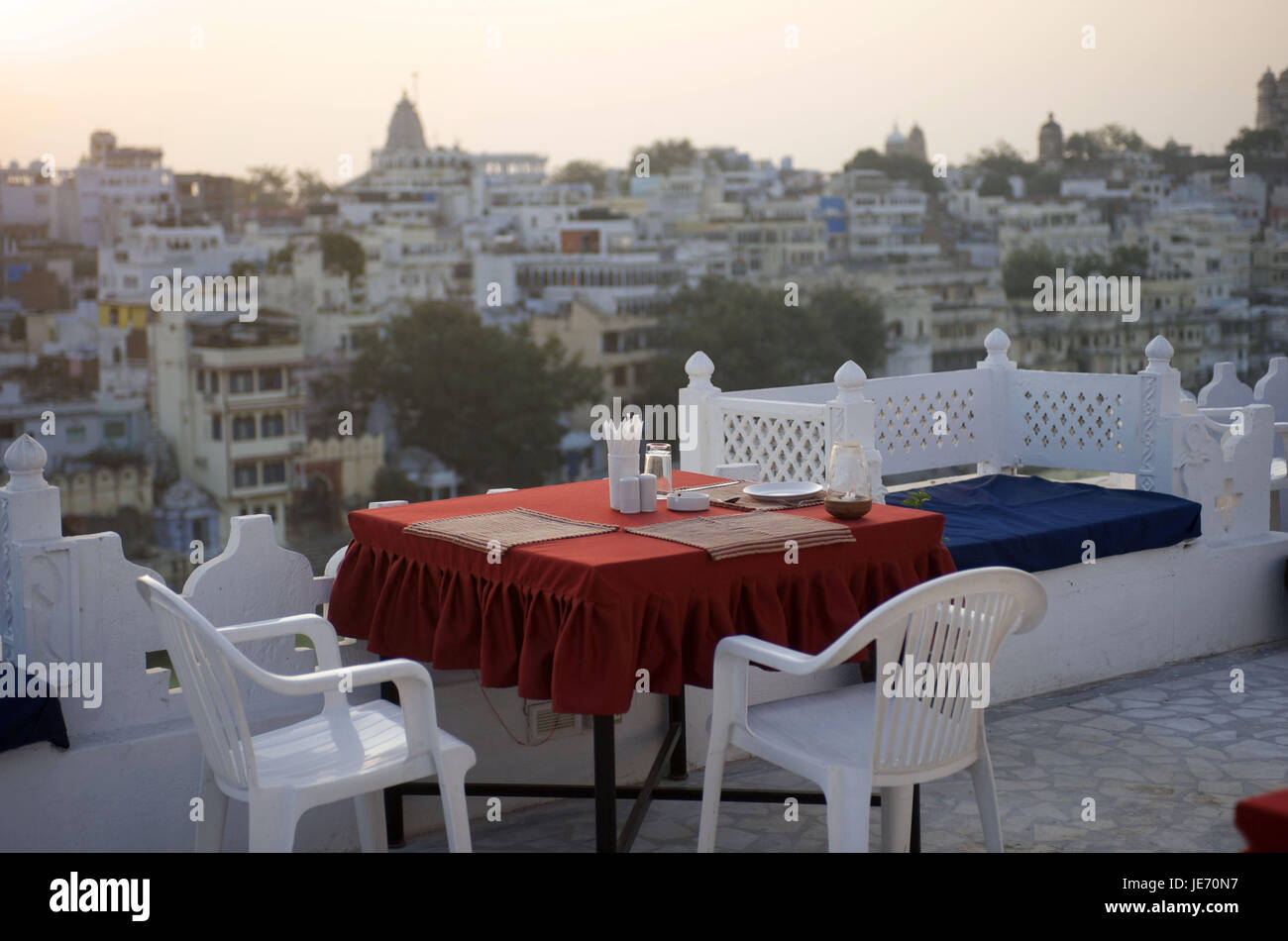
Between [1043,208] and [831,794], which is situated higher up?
[1043,208]

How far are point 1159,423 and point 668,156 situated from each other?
65313 millimetres

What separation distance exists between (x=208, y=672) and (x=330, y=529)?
160ft

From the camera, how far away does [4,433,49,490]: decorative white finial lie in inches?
117

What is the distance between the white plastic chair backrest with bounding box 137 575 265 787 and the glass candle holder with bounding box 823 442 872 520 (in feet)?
4.32

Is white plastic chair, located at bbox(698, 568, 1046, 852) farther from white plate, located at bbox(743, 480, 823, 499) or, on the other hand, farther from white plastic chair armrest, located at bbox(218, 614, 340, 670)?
white plastic chair armrest, located at bbox(218, 614, 340, 670)

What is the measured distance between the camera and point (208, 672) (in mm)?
2480

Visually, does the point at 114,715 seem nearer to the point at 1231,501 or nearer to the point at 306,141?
the point at 1231,501

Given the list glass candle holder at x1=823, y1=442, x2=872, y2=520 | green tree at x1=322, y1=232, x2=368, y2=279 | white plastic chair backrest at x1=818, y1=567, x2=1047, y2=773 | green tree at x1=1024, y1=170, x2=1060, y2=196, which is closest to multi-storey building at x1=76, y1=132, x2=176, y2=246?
green tree at x1=322, y1=232, x2=368, y2=279

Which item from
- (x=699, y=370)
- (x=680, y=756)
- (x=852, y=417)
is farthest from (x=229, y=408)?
(x=680, y=756)

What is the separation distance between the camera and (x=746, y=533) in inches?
116

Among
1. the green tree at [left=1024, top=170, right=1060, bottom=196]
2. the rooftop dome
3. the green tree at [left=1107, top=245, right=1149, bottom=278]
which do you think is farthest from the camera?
the green tree at [left=1024, top=170, right=1060, bottom=196]

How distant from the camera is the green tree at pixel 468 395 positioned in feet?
168
